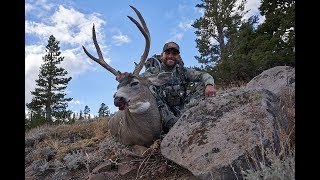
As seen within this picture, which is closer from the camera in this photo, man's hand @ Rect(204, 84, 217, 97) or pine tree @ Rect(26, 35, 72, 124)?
man's hand @ Rect(204, 84, 217, 97)

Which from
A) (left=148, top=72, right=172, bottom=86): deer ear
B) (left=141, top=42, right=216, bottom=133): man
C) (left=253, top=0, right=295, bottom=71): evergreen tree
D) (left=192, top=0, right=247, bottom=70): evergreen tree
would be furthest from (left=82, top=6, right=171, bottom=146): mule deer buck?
(left=192, top=0, right=247, bottom=70): evergreen tree

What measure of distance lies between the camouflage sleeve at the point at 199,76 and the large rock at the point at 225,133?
1.85 meters

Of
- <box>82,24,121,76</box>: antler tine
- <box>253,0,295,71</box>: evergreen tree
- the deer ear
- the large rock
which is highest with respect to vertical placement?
<box>253,0,295,71</box>: evergreen tree

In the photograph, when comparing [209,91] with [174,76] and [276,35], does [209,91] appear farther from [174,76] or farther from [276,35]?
[276,35]

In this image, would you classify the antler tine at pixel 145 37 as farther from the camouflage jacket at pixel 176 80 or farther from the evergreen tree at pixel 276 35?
the evergreen tree at pixel 276 35

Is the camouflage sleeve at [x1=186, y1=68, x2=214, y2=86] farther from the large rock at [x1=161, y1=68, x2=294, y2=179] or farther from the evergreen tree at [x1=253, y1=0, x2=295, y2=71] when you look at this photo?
the evergreen tree at [x1=253, y1=0, x2=295, y2=71]

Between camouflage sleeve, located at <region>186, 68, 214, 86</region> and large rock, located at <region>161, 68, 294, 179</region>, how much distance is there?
1854 millimetres

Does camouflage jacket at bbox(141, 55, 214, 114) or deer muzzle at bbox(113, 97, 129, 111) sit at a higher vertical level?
camouflage jacket at bbox(141, 55, 214, 114)

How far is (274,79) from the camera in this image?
7.48 m

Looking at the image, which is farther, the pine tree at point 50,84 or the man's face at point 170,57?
the pine tree at point 50,84

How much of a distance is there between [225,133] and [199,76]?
309 cm

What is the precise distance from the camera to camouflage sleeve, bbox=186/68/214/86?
22.3ft

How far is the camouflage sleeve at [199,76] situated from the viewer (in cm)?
680

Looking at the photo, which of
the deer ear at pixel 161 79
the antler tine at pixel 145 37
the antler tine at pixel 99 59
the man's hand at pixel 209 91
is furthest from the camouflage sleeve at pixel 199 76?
the antler tine at pixel 99 59
